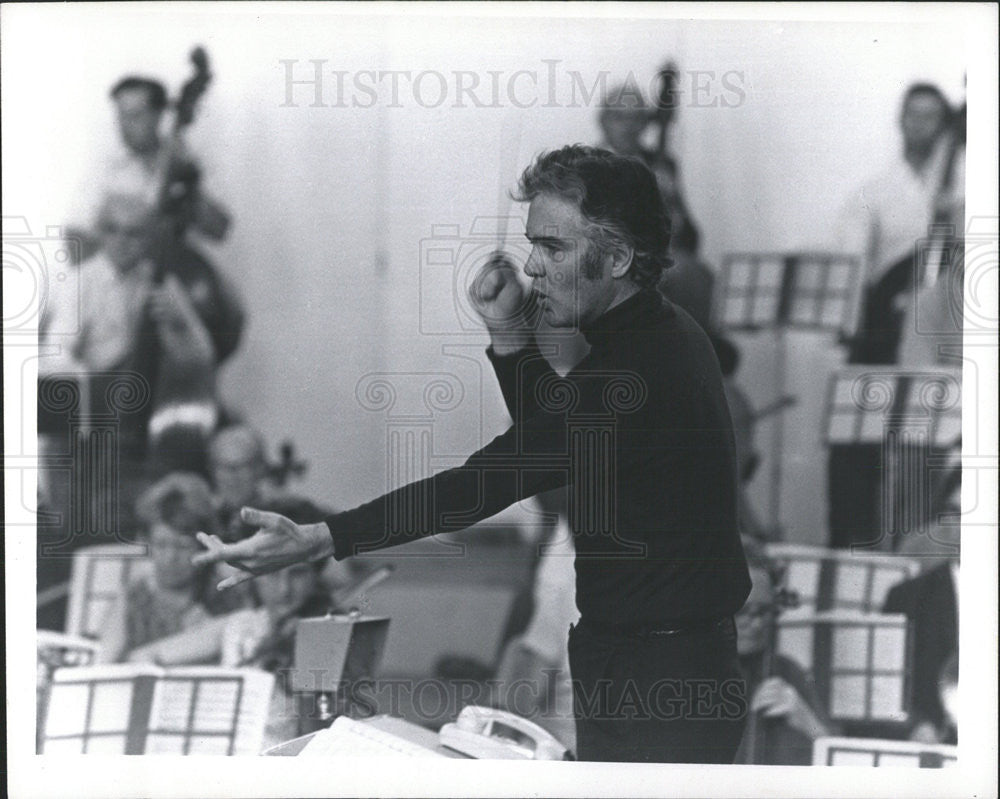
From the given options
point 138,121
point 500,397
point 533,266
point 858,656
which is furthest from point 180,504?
point 858,656

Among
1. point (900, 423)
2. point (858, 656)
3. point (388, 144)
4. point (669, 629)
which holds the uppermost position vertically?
point (388, 144)

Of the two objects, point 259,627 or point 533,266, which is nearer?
point 533,266

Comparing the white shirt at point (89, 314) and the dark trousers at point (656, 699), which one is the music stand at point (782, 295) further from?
the white shirt at point (89, 314)

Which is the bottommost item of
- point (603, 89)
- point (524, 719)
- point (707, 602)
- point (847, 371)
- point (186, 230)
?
point (524, 719)

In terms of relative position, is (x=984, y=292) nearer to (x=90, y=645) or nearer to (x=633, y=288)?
(x=633, y=288)

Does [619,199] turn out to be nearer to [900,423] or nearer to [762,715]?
[900,423]

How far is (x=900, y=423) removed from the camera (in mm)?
4012

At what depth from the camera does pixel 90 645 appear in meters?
4.11

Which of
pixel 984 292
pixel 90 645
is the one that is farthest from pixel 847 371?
pixel 90 645

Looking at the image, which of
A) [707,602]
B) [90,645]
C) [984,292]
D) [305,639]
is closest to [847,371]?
[984,292]

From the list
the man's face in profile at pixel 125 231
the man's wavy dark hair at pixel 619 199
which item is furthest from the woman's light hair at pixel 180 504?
the man's wavy dark hair at pixel 619 199

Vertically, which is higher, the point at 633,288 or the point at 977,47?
the point at 977,47

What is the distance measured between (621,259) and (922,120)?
2.67ft

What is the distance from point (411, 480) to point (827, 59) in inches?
56.6
